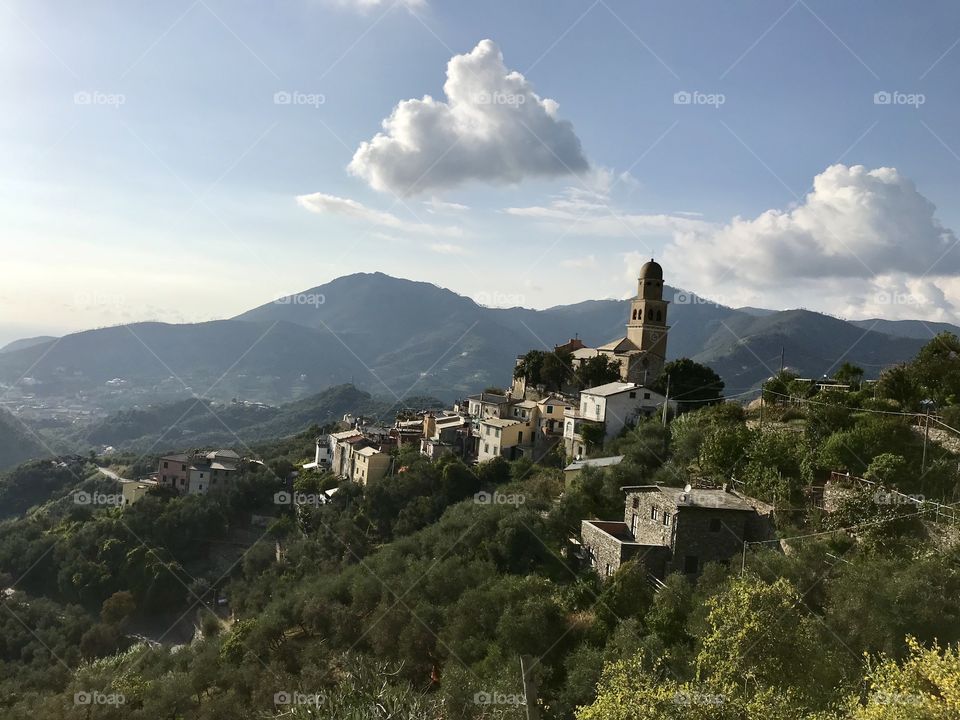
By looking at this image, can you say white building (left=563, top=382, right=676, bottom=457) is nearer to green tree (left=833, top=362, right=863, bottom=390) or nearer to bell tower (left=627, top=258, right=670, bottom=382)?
green tree (left=833, top=362, right=863, bottom=390)

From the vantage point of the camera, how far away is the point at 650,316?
5050 centimetres

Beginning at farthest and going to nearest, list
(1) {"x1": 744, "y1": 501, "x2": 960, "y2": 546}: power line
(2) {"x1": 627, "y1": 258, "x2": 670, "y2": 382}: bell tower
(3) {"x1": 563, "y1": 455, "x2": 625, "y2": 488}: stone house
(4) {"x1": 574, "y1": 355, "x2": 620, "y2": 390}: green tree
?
1. (2) {"x1": 627, "y1": 258, "x2": 670, "y2": 382}: bell tower
2. (4) {"x1": 574, "y1": 355, "x2": 620, "y2": 390}: green tree
3. (3) {"x1": 563, "y1": 455, "x2": 625, "y2": 488}: stone house
4. (1) {"x1": 744, "y1": 501, "x2": 960, "y2": 546}: power line

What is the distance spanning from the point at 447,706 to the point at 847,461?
14.7 m

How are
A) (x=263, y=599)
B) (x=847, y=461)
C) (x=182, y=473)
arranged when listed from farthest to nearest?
(x=182, y=473) < (x=263, y=599) < (x=847, y=461)

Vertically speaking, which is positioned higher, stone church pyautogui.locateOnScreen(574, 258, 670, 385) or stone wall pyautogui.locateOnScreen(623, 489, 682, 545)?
stone church pyautogui.locateOnScreen(574, 258, 670, 385)

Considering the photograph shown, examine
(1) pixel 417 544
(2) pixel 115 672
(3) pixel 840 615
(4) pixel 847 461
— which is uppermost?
(4) pixel 847 461

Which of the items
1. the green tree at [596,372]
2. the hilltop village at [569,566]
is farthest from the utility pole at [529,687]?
the green tree at [596,372]

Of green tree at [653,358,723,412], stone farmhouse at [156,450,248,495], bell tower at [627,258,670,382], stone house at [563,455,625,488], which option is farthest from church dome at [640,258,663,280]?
stone farmhouse at [156,450,248,495]

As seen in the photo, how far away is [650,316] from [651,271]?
3684 mm

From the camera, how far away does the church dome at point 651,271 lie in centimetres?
5025

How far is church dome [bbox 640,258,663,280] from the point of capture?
5025cm

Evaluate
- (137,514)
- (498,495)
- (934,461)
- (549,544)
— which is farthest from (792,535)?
(137,514)

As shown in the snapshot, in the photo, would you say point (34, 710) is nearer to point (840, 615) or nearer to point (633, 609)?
point (633, 609)

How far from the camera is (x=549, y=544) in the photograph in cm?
2577
